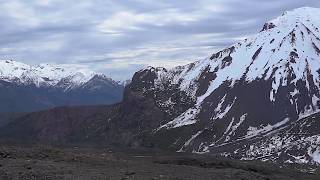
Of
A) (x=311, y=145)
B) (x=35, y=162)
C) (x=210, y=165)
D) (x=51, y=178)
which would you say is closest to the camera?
(x=51, y=178)

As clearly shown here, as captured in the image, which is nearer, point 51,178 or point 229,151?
point 51,178

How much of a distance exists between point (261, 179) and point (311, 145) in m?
116

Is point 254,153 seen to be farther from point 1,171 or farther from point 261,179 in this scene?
point 1,171

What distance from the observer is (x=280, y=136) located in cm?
19600

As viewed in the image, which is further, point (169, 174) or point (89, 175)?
point (169, 174)

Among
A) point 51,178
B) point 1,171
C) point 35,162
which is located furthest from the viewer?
point 35,162

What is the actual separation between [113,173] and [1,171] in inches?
466

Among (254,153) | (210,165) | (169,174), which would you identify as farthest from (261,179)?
(254,153)

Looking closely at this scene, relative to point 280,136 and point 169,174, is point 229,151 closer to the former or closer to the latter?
point 280,136

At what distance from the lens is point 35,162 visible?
6912 cm

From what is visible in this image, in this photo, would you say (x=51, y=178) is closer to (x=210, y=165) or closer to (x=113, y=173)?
(x=113, y=173)

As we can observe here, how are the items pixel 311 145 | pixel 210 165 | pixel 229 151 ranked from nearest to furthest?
pixel 210 165 < pixel 311 145 < pixel 229 151

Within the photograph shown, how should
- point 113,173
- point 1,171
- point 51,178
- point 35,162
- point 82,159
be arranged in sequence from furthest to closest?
point 82,159
point 35,162
point 113,173
point 1,171
point 51,178

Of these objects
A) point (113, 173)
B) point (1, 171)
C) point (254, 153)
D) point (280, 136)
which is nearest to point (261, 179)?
point (113, 173)
